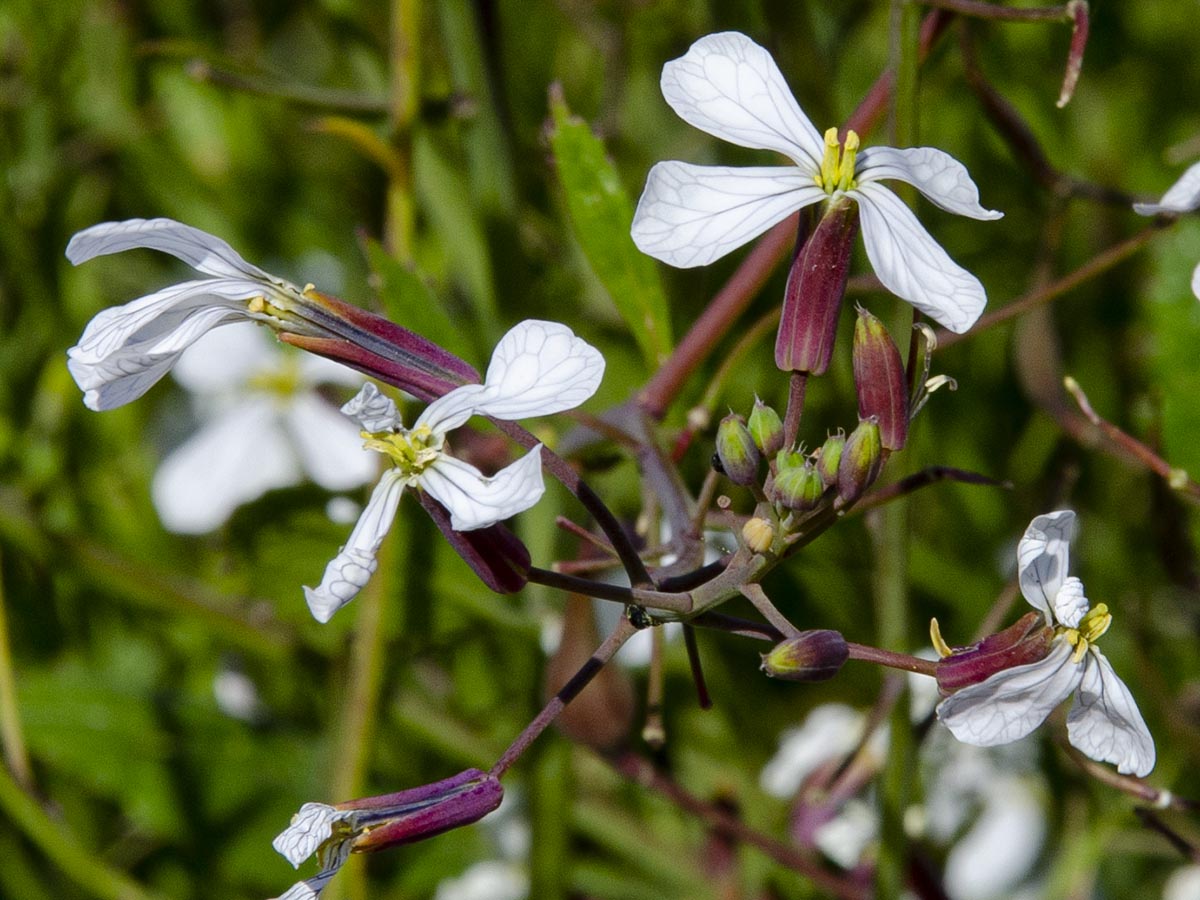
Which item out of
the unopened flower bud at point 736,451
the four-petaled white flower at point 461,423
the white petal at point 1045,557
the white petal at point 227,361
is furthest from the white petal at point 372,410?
the white petal at point 227,361

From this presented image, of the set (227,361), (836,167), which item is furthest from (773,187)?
(227,361)

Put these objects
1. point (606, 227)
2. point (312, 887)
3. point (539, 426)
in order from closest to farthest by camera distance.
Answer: point (312, 887)
point (606, 227)
point (539, 426)

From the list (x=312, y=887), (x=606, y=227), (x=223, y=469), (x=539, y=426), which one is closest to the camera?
(x=312, y=887)

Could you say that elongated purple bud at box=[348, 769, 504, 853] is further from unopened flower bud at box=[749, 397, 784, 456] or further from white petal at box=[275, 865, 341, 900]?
unopened flower bud at box=[749, 397, 784, 456]

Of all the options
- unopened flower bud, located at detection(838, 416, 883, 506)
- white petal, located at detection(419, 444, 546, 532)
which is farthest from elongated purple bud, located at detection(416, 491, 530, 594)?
unopened flower bud, located at detection(838, 416, 883, 506)

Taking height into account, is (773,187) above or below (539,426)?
above

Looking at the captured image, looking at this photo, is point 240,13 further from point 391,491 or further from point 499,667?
point 391,491

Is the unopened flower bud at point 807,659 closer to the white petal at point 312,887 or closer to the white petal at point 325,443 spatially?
the white petal at point 312,887

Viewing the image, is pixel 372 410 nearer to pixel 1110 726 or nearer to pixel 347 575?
pixel 347 575
